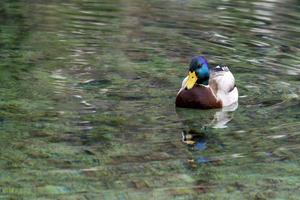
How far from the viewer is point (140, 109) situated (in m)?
8.87

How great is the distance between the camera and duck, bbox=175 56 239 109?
9250 mm

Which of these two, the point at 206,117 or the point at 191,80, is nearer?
the point at 206,117

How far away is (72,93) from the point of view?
9422mm

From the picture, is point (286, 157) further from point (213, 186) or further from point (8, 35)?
point (8, 35)

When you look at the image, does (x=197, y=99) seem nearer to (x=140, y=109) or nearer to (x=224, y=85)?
(x=224, y=85)

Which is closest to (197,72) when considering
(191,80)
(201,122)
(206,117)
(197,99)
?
(191,80)

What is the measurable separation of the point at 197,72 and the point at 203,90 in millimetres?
211

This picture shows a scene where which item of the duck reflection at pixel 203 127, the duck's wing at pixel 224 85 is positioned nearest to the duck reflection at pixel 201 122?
the duck reflection at pixel 203 127

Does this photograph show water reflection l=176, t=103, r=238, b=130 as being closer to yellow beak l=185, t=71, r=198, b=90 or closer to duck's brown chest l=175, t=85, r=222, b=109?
duck's brown chest l=175, t=85, r=222, b=109

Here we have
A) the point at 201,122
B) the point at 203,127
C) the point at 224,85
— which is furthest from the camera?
the point at 224,85

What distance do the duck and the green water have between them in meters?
0.13

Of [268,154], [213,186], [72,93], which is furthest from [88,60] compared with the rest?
[213,186]

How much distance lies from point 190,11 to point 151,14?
775mm

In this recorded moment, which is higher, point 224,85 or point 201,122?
point 224,85
